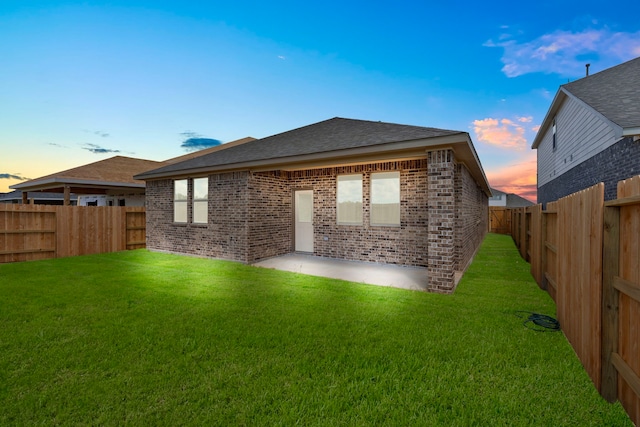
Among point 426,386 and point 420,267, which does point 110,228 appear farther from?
point 426,386

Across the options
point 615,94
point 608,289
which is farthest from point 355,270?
point 615,94

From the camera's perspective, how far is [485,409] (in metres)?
2.44

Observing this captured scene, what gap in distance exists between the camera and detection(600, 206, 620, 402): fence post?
2486mm

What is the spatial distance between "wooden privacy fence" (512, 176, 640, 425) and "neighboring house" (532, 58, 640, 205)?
602 centimetres

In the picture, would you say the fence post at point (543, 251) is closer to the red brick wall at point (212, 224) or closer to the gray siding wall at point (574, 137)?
the gray siding wall at point (574, 137)

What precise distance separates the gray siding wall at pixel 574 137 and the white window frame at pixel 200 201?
12458 mm

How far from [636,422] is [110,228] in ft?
49.9

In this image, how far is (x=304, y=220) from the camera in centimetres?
1095

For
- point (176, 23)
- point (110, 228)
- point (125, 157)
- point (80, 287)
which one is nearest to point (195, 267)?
point (80, 287)

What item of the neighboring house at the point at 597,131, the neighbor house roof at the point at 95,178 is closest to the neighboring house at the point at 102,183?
the neighbor house roof at the point at 95,178

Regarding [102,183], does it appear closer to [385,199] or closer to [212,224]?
[212,224]

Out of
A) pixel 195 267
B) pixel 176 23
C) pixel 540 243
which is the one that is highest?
pixel 176 23

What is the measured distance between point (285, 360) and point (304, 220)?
7.84 meters

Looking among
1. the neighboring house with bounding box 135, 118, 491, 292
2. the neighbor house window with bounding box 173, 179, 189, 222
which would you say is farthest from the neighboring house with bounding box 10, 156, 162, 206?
the neighbor house window with bounding box 173, 179, 189, 222
